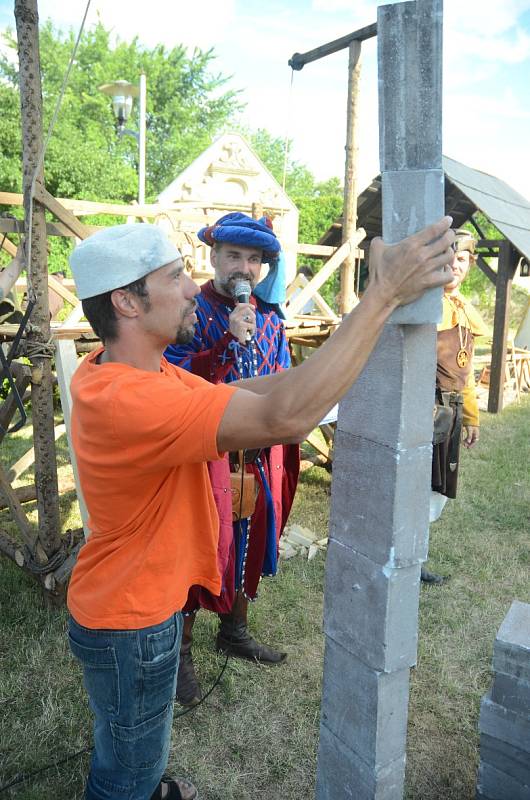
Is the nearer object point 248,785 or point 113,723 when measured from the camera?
point 113,723

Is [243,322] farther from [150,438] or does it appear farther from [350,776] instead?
[350,776]

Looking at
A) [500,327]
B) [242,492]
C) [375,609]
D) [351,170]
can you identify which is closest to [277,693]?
[242,492]

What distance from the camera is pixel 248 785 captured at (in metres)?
2.60

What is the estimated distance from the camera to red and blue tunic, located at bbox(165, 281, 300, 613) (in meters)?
2.78

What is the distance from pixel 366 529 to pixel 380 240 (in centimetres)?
85

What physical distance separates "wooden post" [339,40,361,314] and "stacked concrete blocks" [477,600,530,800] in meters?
4.32

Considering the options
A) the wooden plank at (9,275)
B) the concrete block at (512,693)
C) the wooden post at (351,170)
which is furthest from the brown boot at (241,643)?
the wooden post at (351,170)

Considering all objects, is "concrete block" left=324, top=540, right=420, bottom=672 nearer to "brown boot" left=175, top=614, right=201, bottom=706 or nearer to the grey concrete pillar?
the grey concrete pillar

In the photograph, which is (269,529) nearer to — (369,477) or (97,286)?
(369,477)

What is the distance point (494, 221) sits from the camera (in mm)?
8266

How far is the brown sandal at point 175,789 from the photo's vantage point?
93.1 inches

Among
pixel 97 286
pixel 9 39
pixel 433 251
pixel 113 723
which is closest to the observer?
pixel 433 251

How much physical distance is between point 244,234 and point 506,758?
91.6 inches

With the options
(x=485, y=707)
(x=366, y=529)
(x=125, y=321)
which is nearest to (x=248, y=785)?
(x=485, y=707)
